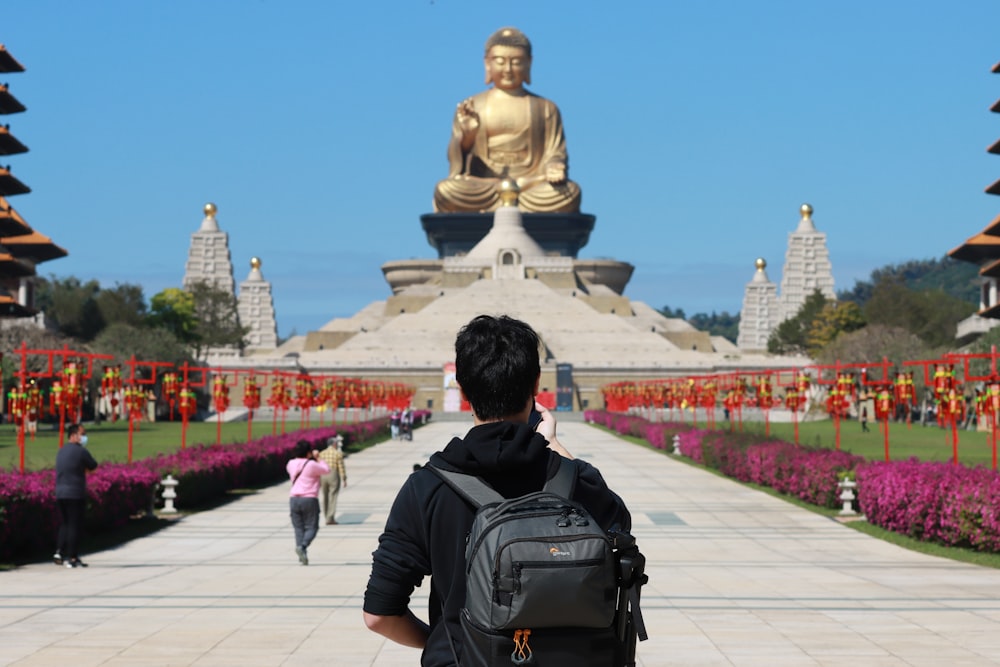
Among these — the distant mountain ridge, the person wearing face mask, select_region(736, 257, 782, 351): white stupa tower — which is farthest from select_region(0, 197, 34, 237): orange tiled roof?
the distant mountain ridge

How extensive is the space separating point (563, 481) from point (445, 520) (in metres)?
0.34

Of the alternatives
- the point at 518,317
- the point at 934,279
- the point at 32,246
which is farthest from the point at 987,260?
the point at 934,279

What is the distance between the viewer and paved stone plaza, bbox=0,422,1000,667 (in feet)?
31.2

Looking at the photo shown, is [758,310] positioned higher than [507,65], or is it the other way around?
[507,65]

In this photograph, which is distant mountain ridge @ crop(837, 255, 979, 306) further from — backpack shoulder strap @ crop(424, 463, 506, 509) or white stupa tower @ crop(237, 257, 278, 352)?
backpack shoulder strap @ crop(424, 463, 506, 509)

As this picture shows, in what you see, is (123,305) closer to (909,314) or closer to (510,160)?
(510,160)

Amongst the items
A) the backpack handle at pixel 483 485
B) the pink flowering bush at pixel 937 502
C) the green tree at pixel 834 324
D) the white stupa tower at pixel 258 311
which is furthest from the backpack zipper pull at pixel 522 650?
the white stupa tower at pixel 258 311

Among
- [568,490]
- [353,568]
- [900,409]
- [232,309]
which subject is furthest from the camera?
[232,309]

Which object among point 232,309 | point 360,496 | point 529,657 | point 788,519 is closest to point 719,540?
point 788,519

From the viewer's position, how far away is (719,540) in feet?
61.1

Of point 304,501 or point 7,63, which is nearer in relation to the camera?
point 304,501

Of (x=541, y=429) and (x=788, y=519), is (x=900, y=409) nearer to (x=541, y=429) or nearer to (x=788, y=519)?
(x=788, y=519)

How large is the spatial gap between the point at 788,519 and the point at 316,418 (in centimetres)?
4883

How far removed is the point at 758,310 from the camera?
119 m
